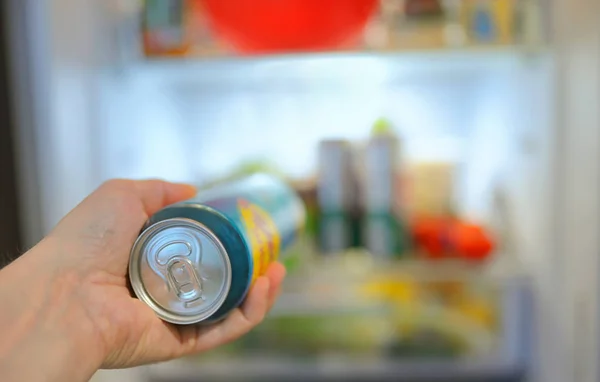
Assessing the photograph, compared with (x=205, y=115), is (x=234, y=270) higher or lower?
lower

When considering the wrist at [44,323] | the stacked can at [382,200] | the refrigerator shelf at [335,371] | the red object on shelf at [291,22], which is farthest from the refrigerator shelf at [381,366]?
the wrist at [44,323]

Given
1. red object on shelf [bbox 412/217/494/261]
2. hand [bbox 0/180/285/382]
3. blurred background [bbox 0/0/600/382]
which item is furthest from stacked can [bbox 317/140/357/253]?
hand [bbox 0/180/285/382]

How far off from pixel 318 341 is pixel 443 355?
24 cm

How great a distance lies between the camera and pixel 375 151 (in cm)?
120

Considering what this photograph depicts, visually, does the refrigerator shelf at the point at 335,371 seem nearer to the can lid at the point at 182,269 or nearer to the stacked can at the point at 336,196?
the stacked can at the point at 336,196

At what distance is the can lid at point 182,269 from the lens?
55cm

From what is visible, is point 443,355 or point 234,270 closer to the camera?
point 234,270

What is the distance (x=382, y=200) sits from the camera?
3.95 ft

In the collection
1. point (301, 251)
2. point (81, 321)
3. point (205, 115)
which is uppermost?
point (205, 115)

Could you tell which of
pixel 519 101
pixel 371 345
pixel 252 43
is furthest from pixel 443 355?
pixel 252 43

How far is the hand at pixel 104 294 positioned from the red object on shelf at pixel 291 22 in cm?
54

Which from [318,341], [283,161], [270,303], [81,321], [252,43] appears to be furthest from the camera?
[283,161]

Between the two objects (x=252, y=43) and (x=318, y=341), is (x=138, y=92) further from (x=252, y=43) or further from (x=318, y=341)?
(x=318, y=341)

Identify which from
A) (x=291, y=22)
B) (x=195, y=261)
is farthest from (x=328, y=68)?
(x=195, y=261)
